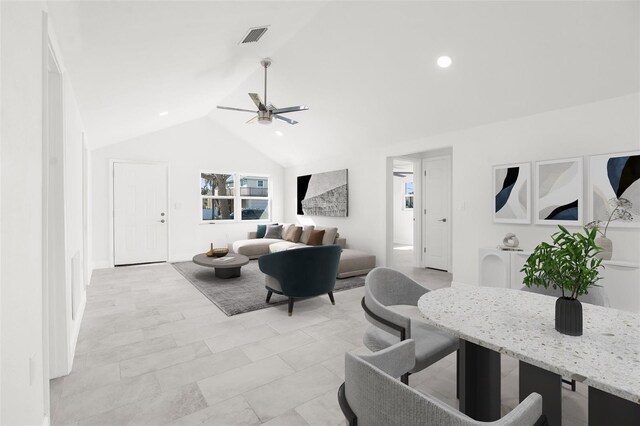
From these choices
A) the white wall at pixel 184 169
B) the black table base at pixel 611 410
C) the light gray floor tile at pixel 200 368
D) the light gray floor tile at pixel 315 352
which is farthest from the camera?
the white wall at pixel 184 169

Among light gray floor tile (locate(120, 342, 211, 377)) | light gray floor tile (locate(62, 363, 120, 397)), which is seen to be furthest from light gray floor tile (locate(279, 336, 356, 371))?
light gray floor tile (locate(62, 363, 120, 397))

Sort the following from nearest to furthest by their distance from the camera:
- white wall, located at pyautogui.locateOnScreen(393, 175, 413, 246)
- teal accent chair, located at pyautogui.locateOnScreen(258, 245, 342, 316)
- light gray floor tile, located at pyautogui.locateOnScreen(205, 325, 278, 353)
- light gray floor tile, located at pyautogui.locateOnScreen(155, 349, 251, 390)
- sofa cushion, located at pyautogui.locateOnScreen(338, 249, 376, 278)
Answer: light gray floor tile, located at pyautogui.locateOnScreen(155, 349, 251, 390), light gray floor tile, located at pyautogui.locateOnScreen(205, 325, 278, 353), teal accent chair, located at pyautogui.locateOnScreen(258, 245, 342, 316), sofa cushion, located at pyautogui.locateOnScreen(338, 249, 376, 278), white wall, located at pyautogui.locateOnScreen(393, 175, 413, 246)

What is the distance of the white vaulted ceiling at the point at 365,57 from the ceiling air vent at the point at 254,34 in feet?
0.39

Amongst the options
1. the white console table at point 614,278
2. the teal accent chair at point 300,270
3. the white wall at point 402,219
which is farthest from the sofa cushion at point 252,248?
the white wall at point 402,219

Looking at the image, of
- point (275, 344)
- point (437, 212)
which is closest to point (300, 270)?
point (275, 344)

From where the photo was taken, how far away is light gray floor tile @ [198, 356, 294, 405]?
6.79ft

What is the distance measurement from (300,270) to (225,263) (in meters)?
1.81

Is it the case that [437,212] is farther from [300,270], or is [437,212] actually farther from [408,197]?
[408,197]

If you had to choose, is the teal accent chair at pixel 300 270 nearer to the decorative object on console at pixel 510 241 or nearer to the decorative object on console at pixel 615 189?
the decorative object on console at pixel 510 241

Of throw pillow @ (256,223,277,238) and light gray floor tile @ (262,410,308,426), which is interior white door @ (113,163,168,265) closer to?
throw pillow @ (256,223,277,238)

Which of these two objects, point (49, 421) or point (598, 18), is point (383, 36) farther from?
point (49, 421)

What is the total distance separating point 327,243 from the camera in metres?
6.33

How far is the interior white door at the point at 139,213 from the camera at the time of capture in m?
6.35

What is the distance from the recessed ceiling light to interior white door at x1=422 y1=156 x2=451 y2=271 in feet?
8.35
